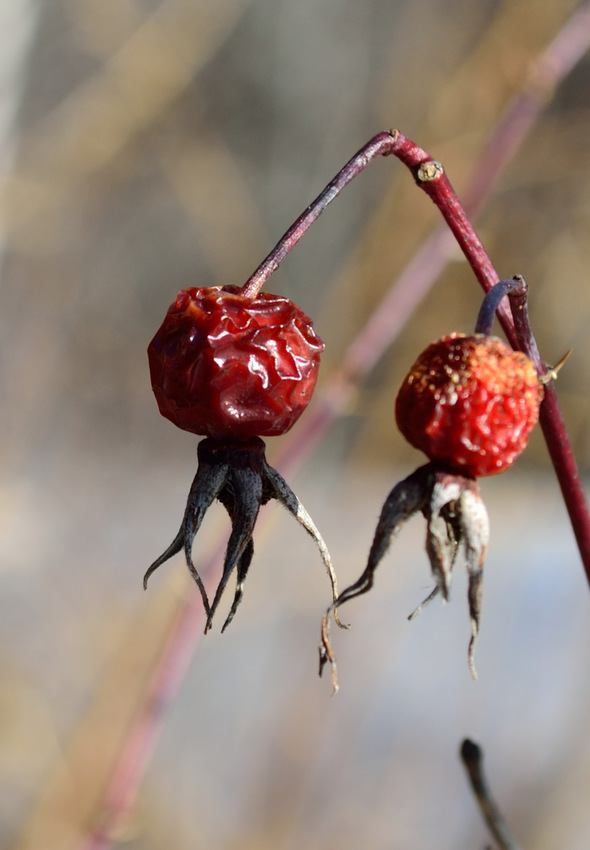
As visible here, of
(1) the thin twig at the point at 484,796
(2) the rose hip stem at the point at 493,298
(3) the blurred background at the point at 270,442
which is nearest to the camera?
(2) the rose hip stem at the point at 493,298

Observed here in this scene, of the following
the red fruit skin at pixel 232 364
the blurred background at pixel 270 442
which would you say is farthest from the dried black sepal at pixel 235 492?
the blurred background at pixel 270 442

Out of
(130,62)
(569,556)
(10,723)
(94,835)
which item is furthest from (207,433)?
(569,556)

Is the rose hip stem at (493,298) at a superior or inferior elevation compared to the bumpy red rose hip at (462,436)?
superior

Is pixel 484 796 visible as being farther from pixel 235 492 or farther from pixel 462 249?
pixel 462 249

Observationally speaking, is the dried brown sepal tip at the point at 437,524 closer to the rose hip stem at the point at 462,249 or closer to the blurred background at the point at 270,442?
the rose hip stem at the point at 462,249

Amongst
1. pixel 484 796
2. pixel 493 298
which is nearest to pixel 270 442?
pixel 484 796

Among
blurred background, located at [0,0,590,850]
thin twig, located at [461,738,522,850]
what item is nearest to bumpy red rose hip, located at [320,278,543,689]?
thin twig, located at [461,738,522,850]

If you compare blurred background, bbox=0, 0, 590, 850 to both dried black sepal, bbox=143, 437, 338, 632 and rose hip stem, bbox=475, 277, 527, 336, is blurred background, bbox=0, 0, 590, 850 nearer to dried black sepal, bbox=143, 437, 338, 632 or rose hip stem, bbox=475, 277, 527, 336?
dried black sepal, bbox=143, 437, 338, 632
